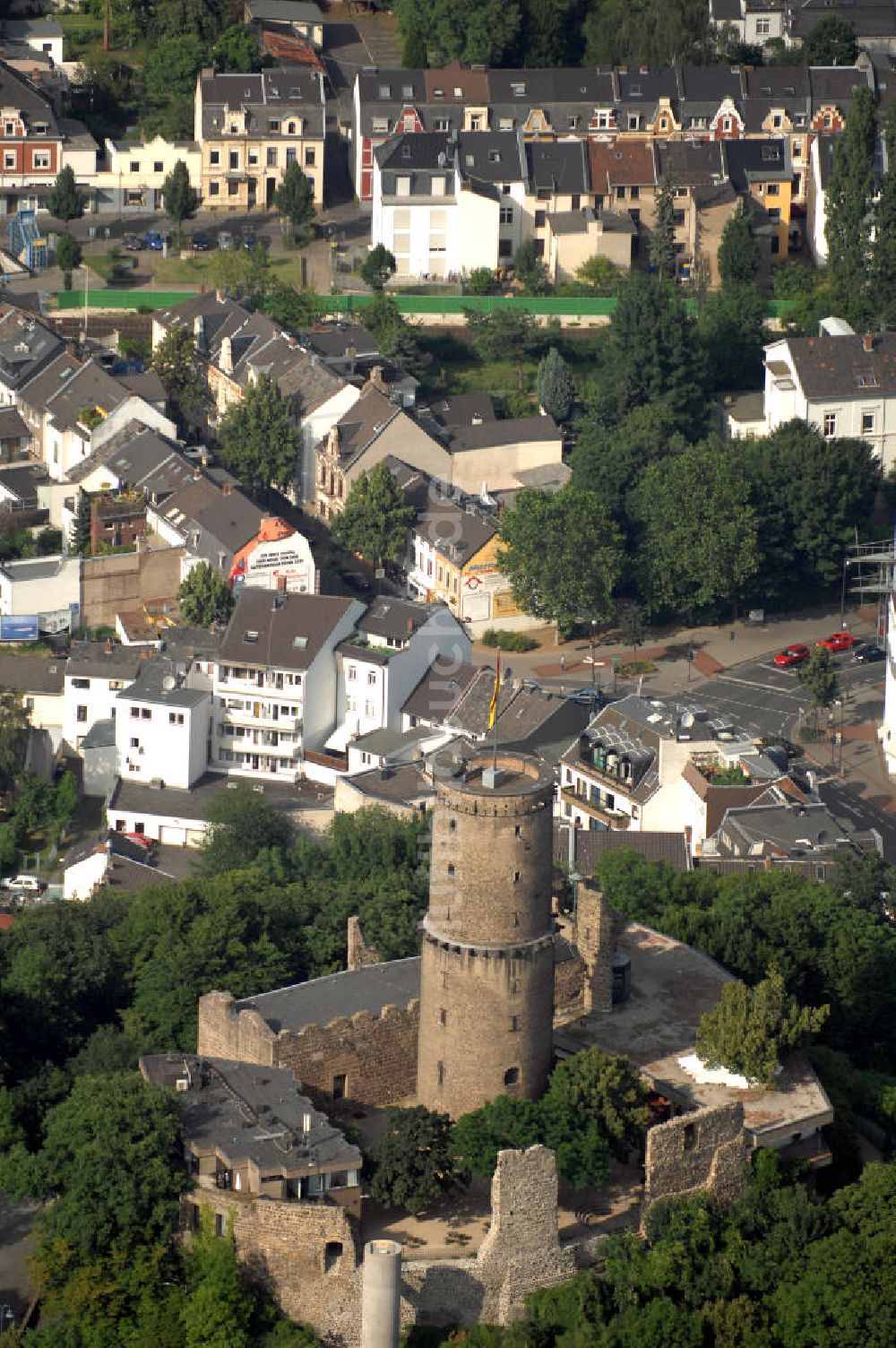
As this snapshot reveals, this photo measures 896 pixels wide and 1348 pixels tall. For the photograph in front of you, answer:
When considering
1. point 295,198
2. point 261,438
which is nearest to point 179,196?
point 295,198

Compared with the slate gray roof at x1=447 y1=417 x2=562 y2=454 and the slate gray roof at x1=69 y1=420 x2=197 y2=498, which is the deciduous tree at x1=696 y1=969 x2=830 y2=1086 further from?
the slate gray roof at x1=447 y1=417 x2=562 y2=454

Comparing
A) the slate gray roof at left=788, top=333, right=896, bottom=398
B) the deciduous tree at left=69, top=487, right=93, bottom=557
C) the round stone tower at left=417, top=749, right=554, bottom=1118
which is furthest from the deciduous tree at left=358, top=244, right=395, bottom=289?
the round stone tower at left=417, top=749, right=554, bottom=1118

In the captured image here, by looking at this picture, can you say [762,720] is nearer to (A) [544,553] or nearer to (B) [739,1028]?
(A) [544,553]

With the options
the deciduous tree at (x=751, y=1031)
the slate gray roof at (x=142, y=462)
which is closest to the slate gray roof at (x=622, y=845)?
the deciduous tree at (x=751, y=1031)

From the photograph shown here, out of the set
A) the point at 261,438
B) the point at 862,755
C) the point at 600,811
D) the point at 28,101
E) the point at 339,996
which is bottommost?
the point at 862,755

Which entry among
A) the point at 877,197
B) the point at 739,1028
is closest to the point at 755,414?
the point at 877,197

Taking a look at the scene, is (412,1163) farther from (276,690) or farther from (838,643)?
(838,643)

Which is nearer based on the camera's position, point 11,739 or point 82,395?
point 11,739
